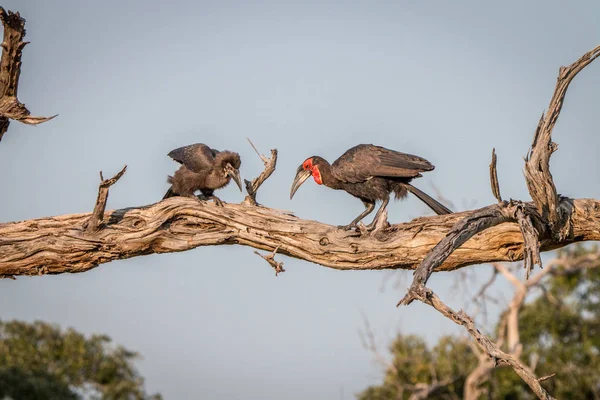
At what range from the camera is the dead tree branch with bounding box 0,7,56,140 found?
5430 millimetres

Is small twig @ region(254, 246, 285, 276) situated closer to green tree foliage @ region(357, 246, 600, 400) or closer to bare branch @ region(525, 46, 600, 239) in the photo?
bare branch @ region(525, 46, 600, 239)

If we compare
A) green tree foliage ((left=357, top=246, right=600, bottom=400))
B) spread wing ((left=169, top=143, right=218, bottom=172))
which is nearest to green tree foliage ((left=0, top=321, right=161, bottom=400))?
green tree foliage ((left=357, top=246, right=600, bottom=400))

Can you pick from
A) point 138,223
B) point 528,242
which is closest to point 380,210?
point 528,242

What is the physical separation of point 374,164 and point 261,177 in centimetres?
107

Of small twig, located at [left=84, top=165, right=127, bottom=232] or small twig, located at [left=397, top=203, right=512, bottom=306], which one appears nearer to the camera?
small twig, located at [left=397, top=203, right=512, bottom=306]

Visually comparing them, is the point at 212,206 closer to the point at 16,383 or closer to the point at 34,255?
the point at 34,255

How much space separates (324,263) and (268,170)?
3.33ft

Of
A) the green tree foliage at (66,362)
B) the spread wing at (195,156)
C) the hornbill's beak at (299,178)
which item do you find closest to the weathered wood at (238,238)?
the spread wing at (195,156)

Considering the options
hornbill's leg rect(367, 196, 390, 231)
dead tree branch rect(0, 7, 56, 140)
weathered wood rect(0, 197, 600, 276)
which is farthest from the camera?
hornbill's leg rect(367, 196, 390, 231)

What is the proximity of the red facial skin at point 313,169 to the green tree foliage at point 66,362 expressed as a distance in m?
11.0

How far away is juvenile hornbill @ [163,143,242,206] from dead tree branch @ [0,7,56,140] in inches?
65.5

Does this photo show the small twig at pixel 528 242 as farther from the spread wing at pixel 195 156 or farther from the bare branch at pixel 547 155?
the spread wing at pixel 195 156

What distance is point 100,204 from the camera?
18.2 ft

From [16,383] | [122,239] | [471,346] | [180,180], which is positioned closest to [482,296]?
[471,346]
